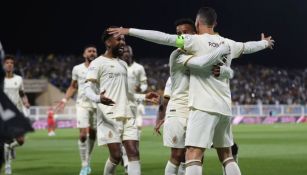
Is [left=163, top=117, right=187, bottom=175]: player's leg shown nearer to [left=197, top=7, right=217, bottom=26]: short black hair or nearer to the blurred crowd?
[left=197, top=7, right=217, bottom=26]: short black hair

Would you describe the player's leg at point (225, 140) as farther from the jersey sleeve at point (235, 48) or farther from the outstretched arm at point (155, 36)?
the outstretched arm at point (155, 36)

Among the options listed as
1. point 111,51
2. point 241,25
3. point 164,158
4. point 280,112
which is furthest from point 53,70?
point 111,51

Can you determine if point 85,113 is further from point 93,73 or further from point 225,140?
point 225,140

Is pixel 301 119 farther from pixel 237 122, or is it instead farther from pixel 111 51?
pixel 111 51

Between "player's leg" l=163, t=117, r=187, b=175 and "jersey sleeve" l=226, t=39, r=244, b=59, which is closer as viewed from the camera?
"jersey sleeve" l=226, t=39, r=244, b=59

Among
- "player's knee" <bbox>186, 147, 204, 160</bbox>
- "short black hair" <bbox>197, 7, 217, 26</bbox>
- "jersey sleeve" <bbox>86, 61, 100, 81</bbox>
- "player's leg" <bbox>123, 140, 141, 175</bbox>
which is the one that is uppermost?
"short black hair" <bbox>197, 7, 217, 26</bbox>

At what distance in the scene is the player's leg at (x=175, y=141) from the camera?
27.9ft

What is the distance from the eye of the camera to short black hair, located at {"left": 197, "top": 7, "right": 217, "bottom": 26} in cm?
731

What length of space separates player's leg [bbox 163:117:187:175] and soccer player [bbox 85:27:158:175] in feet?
2.68

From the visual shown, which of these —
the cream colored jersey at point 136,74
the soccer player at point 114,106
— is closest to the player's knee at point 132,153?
the soccer player at point 114,106

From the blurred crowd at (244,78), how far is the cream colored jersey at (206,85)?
48.3 metres

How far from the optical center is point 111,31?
7.24 metres

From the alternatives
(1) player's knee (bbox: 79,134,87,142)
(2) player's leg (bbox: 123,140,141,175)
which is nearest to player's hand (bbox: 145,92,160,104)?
(2) player's leg (bbox: 123,140,141,175)

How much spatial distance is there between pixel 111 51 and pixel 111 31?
8.20 ft
